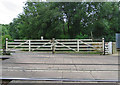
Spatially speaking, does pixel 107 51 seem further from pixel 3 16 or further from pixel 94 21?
pixel 3 16

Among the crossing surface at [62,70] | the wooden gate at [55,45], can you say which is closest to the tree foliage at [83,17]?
the crossing surface at [62,70]

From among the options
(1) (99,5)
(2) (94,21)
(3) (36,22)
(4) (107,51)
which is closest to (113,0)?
(1) (99,5)

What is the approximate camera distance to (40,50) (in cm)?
538

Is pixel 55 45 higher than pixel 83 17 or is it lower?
lower

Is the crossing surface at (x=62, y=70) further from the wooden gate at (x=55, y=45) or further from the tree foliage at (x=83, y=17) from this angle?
the wooden gate at (x=55, y=45)

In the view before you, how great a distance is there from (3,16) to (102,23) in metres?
1.31

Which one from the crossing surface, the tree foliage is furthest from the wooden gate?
the crossing surface

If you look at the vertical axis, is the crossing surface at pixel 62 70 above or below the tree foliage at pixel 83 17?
below

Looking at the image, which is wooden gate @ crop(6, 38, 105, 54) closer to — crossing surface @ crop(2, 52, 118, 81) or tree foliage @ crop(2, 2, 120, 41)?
tree foliage @ crop(2, 2, 120, 41)

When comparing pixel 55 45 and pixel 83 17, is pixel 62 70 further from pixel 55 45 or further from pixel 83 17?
pixel 55 45

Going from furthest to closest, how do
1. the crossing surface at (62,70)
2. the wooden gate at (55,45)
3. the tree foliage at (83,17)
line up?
the wooden gate at (55,45) → the crossing surface at (62,70) → the tree foliage at (83,17)

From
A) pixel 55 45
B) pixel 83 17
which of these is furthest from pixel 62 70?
pixel 55 45

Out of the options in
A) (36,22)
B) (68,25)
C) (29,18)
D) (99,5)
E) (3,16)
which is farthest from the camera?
(29,18)

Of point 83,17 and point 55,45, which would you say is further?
point 55,45
